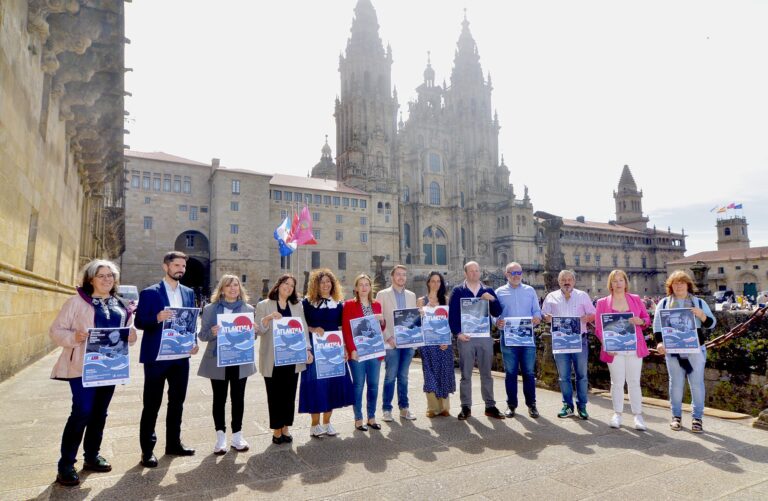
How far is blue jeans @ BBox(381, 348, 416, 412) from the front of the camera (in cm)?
620

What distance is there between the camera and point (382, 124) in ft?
210

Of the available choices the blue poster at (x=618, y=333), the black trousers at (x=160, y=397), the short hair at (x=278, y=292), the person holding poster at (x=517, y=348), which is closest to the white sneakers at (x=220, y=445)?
the black trousers at (x=160, y=397)

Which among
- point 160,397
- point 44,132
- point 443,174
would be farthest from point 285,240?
point 443,174

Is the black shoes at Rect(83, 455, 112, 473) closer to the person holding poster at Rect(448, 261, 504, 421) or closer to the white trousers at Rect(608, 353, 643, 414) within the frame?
the person holding poster at Rect(448, 261, 504, 421)

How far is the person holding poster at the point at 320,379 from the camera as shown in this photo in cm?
535

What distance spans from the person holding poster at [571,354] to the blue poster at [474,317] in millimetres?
973

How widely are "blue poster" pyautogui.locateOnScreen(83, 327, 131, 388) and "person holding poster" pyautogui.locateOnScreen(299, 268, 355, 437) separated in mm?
1938

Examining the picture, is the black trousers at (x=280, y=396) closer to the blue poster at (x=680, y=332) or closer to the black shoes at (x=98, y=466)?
the black shoes at (x=98, y=466)

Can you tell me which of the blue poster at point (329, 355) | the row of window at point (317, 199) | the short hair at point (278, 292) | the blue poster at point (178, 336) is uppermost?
the row of window at point (317, 199)

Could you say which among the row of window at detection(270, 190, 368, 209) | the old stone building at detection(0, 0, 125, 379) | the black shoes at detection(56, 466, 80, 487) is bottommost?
the black shoes at detection(56, 466, 80, 487)

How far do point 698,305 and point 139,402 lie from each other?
856cm

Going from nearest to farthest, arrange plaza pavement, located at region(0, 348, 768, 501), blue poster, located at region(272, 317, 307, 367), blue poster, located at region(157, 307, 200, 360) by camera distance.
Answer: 1. plaza pavement, located at region(0, 348, 768, 501)
2. blue poster, located at region(157, 307, 200, 360)
3. blue poster, located at region(272, 317, 307, 367)

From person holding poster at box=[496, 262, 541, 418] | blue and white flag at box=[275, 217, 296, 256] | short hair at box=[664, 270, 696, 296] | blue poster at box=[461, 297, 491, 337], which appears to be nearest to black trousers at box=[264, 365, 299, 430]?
blue poster at box=[461, 297, 491, 337]

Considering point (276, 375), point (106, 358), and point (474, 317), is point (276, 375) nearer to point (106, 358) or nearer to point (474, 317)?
point (106, 358)
